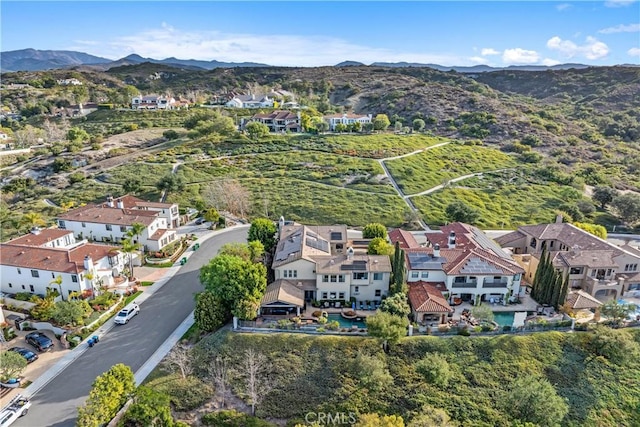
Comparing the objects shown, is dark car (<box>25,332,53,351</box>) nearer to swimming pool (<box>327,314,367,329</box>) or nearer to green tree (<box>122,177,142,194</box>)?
swimming pool (<box>327,314,367,329</box>)

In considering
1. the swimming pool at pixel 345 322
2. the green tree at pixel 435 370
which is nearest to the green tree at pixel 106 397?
the swimming pool at pixel 345 322

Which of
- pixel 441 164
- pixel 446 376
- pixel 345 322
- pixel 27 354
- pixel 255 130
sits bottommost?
pixel 27 354

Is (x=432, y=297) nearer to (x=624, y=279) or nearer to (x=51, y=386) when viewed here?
(x=624, y=279)

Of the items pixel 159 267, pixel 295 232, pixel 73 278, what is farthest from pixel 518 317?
pixel 73 278

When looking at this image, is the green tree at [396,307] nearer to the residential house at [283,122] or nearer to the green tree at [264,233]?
the green tree at [264,233]

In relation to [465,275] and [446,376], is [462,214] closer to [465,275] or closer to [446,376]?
[465,275]

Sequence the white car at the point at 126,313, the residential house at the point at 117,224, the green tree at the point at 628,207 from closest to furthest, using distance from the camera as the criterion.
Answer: the white car at the point at 126,313, the residential house at the point at 117,224, the green tree at the point at 628,207

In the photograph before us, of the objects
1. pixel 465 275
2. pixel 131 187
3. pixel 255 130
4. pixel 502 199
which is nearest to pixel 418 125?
pixel 502 199
